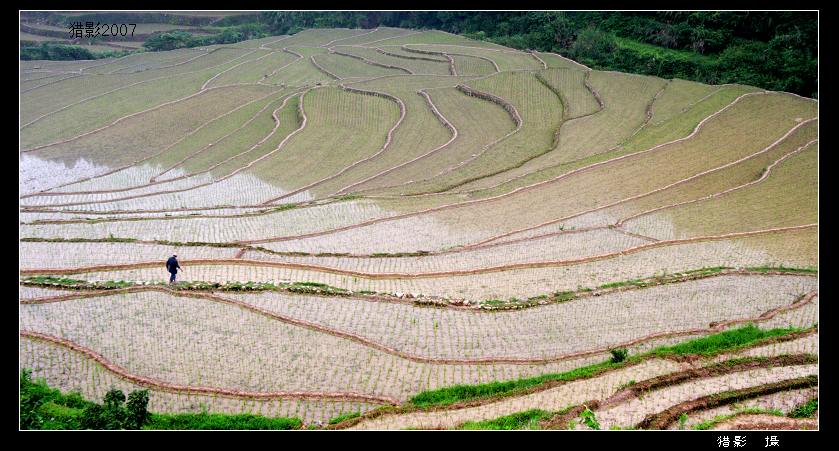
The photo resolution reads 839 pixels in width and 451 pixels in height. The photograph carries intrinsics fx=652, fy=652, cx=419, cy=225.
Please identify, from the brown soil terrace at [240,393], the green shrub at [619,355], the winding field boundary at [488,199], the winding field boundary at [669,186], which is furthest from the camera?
the winding field boundary at [669,186]

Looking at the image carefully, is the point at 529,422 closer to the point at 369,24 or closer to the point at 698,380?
the point at 698,380

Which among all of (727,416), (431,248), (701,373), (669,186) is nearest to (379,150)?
(431,248)

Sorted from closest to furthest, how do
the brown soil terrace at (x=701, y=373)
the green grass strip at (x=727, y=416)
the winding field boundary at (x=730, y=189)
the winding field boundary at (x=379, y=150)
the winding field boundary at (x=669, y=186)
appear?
the green grass strip at (x=727, y=416) < the brown soil terrace at (x=701, y=373) < the winding field boundary at (x=669, y=186) < the winding field boundary at (x=730, y=189) < the winding field boundary at (x=379, y=150)

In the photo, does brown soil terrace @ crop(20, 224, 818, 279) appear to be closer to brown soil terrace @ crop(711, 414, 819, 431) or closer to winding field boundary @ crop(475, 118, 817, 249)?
A: winding field boundary @ crop(475, 118, 817, 249)

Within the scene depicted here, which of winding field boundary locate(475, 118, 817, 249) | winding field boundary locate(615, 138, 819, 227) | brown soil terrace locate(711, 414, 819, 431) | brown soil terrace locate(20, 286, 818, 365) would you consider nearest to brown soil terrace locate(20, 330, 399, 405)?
brown soil terrace locate(20, 286, 818, 365)

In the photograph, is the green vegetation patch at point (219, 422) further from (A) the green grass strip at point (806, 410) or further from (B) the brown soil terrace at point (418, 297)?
(A) the green grass strip at point (806, 410)

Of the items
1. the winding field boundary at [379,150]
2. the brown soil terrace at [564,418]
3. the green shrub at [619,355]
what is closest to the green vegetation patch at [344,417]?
the brown soil terrace at [564,418]

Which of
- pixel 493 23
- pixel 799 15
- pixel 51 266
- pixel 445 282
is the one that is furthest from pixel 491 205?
pixel 493 23

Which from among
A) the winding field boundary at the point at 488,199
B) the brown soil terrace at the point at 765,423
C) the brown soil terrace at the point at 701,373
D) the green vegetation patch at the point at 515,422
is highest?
the winding field boundary at the point at 488,199
